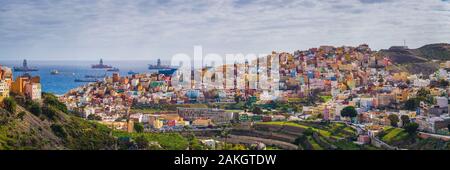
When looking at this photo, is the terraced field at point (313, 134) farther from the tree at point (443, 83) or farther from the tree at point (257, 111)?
the tree at point (443, 83)

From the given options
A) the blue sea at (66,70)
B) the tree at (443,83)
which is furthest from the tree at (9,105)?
the tree at (443,83)

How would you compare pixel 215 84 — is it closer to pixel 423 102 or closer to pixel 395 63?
pixel 423 102

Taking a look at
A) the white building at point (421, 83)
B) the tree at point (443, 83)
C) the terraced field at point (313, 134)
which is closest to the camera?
the terraced field at point (313, 134)

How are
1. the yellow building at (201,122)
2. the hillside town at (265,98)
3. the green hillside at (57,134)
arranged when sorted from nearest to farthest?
the green hillside at (57,134)
the hillside town at (265,98)
the yellow building at (201,122)

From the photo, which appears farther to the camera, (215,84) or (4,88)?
(215,84)

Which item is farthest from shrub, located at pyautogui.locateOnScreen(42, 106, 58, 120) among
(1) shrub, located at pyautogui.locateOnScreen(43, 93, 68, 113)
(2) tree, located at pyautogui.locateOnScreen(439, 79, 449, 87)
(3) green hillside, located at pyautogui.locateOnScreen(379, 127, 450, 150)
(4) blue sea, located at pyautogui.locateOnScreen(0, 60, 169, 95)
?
(2) tree, located at pyautogui.locateOnScreen(439, 79, 449, 87)

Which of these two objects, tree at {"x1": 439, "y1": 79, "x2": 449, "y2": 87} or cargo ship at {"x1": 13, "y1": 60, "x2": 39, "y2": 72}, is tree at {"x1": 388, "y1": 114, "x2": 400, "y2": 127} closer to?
tree at {"x1": 439, "y1": 79, "x2": 449, "y2": 87}
